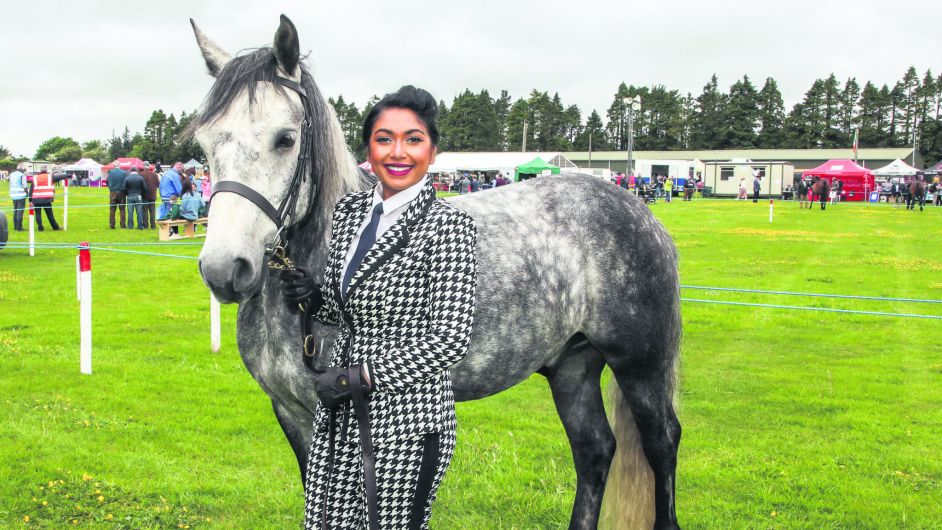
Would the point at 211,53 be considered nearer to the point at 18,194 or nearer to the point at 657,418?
the point at 657,418

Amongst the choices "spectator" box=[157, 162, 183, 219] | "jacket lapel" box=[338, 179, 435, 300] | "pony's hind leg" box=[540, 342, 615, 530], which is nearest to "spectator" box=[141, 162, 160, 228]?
"spectator" box=[157, 162, 183, 219]

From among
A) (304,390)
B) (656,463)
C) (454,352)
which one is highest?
(454,352)

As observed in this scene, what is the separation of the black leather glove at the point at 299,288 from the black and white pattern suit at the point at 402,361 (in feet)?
0.51

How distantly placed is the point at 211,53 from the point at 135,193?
2020cm

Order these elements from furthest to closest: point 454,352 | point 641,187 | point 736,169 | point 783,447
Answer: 1. point 736,169
2. point 641,187
3. point 783,447
4. point 454,352

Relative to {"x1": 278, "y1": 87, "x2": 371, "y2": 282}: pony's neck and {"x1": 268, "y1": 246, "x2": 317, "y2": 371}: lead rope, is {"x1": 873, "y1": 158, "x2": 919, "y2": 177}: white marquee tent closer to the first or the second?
{"x1": 278, "y1": 87, "x2": 371, "y2": 282}: pony's neck

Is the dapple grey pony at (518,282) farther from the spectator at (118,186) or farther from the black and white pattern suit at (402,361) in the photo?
the spectator at (118,186)

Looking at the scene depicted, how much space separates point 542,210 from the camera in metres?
3.55

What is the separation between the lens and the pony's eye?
2.58 meters

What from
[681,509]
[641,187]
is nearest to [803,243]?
[681,509]

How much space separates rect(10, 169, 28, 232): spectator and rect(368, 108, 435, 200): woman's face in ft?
66.0

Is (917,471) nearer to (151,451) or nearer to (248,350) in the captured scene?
(248,350)

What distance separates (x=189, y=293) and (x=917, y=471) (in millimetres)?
10819

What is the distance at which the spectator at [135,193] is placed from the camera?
68.5ft
